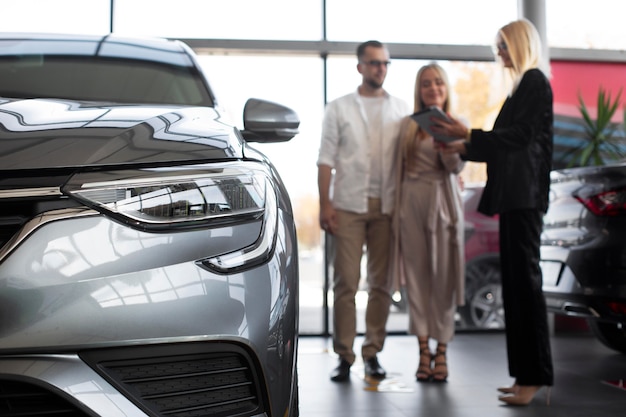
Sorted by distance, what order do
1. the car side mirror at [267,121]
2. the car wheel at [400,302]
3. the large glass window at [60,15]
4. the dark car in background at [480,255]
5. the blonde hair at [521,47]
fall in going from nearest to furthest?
1. the car side mirror at [267,121]
2. the blonde hair at [521,47]
3. the dark car in background at [480,255]
4. the large glass window at [60,15]
5. the car wheel at [400,302]

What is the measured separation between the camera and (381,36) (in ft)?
20.9

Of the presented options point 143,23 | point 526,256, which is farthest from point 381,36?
point 526,256

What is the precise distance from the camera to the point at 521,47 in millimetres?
3332

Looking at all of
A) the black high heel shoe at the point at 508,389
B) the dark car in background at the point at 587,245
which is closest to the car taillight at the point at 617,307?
the dark car in background at the point at 587,245

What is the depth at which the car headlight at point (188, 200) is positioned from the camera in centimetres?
142

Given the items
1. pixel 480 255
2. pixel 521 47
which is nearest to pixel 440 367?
pixel 521 47

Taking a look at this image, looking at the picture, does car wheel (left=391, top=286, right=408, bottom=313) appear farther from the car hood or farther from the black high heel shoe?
the car hood

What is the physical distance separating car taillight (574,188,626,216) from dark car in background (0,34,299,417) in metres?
2.26

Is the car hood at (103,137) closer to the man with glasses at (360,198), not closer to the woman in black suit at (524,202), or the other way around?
the woman in black suit at (524,202)

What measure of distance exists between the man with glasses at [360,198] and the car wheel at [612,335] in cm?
169

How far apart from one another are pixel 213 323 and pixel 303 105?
4934 mm

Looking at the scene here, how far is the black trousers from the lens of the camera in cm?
320

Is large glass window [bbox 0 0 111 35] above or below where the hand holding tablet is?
above

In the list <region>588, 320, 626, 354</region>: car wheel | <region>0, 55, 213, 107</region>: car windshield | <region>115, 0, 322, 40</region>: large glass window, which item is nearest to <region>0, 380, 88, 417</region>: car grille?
<region>0, 55, 213, 107</region>: car windshield
